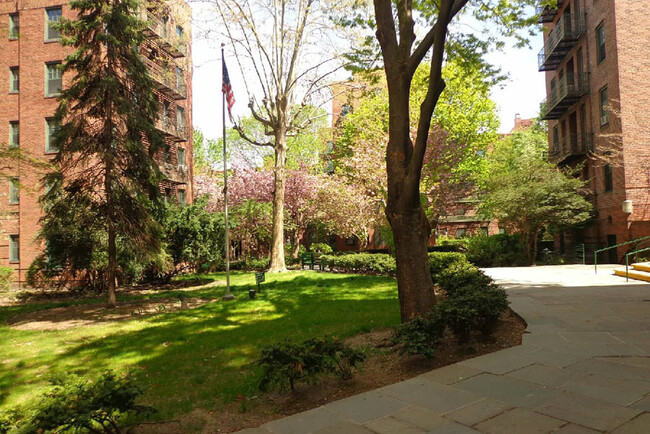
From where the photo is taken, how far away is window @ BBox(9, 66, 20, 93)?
2477cm

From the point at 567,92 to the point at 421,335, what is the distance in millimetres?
25248

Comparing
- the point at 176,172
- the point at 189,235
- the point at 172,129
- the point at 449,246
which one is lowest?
the point at 449,246

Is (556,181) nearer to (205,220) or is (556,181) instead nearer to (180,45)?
(205,220)

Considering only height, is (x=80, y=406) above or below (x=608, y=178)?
below

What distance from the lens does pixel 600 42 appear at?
23.0m

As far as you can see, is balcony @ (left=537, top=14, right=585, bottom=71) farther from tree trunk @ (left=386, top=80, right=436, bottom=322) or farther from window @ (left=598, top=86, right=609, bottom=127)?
tree trunk @ (left=386, top=80, right=436, bottom=322)

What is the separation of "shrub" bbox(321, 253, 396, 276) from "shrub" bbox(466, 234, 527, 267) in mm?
7721

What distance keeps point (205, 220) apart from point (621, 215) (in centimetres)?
2008

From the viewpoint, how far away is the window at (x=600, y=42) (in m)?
22.7

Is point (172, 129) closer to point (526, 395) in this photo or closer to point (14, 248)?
point (14, 248)

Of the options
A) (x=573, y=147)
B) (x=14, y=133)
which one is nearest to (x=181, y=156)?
(x=14, y=133)

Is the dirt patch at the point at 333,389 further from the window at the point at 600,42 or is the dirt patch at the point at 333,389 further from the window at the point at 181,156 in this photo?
the window at the point at 181,156

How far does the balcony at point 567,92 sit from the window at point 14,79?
32021 millimetres

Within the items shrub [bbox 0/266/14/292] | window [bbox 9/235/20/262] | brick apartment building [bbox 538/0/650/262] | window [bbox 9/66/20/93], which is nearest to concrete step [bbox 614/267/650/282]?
brick apartment building [bbox 538/0/650/262]
